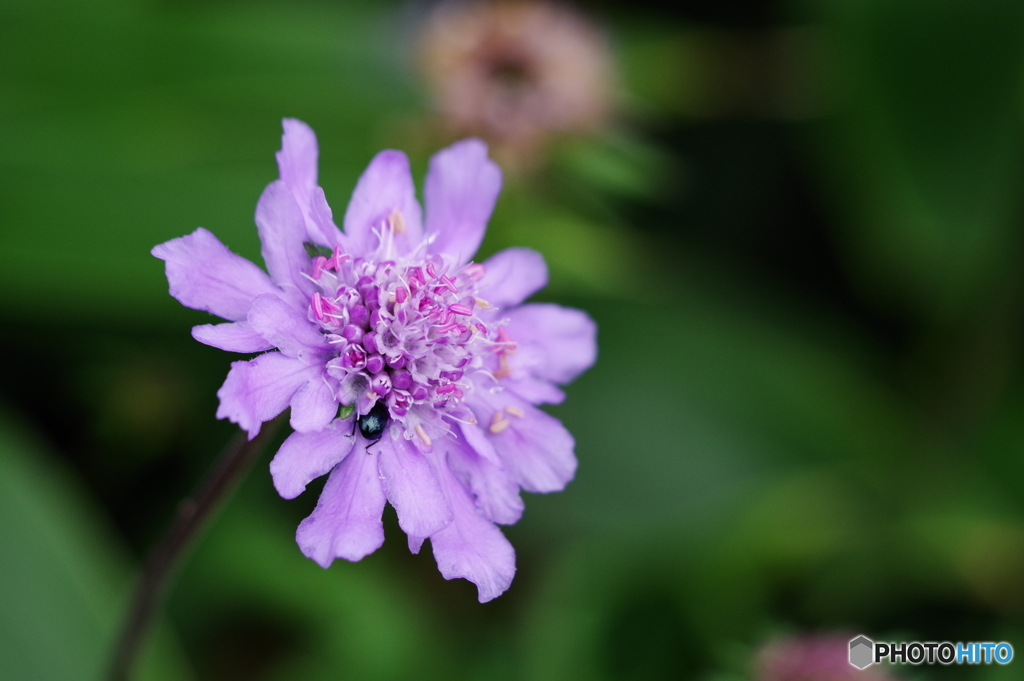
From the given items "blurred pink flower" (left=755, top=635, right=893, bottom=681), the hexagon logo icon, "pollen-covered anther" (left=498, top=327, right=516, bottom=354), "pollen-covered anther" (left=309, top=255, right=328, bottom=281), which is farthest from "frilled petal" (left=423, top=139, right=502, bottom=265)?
the hexagon logo icon

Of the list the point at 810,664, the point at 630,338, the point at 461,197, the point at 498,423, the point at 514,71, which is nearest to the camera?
the point at 498,423

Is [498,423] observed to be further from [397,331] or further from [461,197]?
[461,197]

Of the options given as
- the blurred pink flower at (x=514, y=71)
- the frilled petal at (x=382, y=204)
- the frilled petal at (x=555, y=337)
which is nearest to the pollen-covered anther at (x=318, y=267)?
the frilled petal at (x=382, y=204)

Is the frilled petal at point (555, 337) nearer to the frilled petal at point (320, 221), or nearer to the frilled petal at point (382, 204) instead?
the frilled petal at point (382, 204)

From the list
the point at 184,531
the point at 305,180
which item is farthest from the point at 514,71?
the point at 184,531

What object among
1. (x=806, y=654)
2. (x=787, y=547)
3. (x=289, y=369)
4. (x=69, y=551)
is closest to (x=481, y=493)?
(x=289, y=369)
